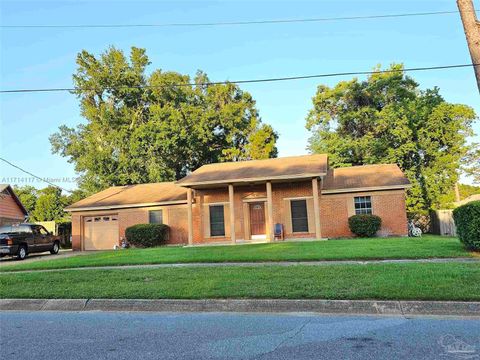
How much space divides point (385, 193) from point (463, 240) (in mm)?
10560

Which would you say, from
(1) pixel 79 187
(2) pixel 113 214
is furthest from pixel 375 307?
(1) pixel 79 187

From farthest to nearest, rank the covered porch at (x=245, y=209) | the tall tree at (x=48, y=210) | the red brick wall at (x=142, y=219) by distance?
the tall tree at (x=48, y=210) < the red brick wall at (x=142, y=219) < the covered porch at (x=245, y=209)

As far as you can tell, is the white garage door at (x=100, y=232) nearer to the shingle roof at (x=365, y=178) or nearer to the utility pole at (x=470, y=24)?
the shingle roof at (x=365, y=178)

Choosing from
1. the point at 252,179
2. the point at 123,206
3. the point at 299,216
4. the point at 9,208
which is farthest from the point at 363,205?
the point at 9,208

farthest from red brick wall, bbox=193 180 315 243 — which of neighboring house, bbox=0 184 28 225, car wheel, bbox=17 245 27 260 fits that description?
neighboring house, bbox=0 184 28 225

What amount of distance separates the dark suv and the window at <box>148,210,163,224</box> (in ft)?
18.2

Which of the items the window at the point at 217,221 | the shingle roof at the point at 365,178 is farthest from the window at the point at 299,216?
the window at the point at 217,221

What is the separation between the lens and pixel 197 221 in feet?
82.9

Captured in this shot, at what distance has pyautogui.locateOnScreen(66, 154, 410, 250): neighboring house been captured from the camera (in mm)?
22297

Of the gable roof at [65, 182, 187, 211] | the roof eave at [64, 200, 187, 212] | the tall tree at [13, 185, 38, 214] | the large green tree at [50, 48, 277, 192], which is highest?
the large green tree at [50, 48, 277, 192]

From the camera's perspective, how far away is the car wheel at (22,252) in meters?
20.2

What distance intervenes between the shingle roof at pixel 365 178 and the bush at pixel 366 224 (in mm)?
1705

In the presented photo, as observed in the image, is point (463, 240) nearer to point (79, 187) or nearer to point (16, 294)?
point (16, 294)

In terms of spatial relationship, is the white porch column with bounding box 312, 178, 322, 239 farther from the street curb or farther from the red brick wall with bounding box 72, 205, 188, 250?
the street curb
